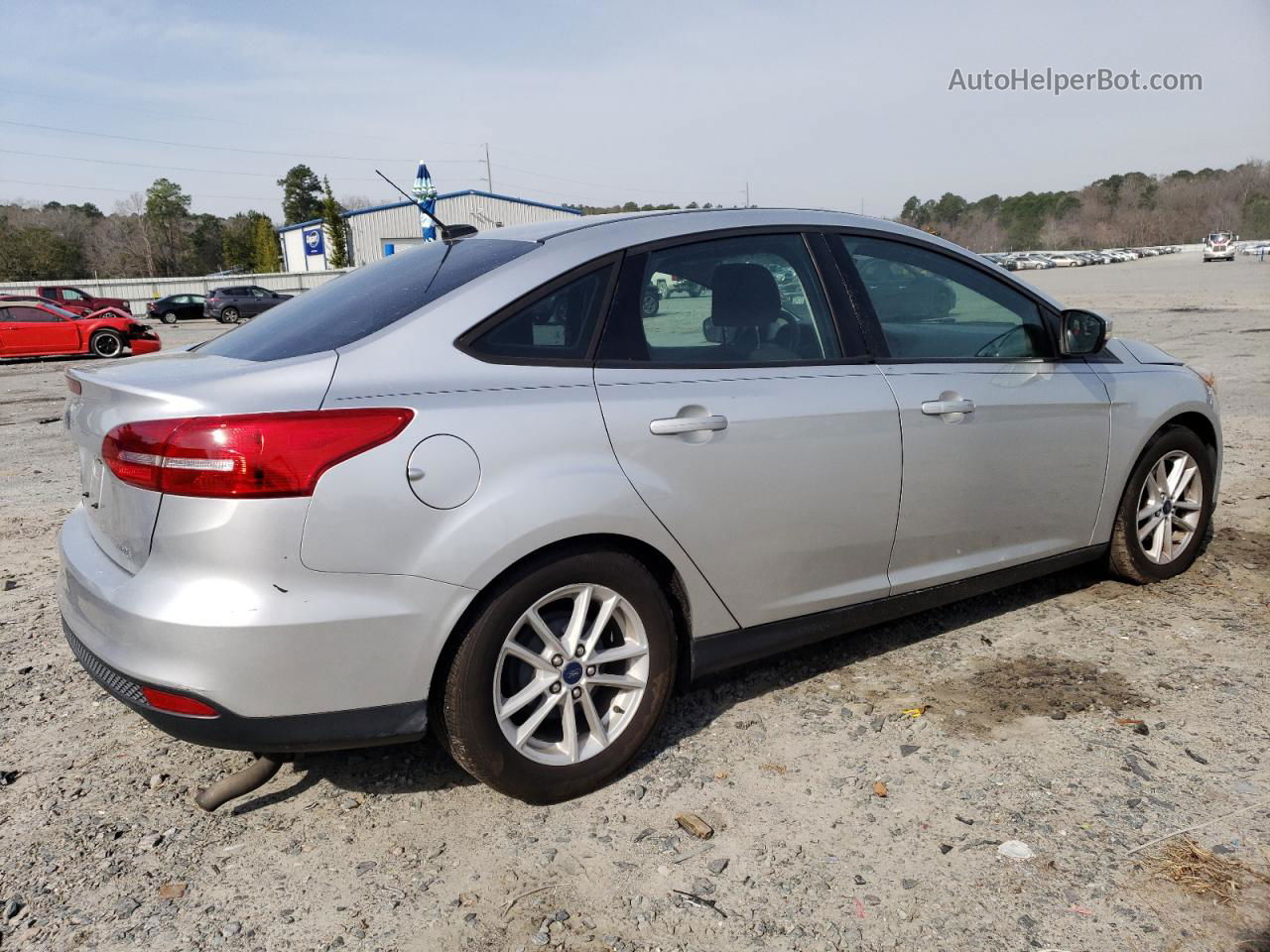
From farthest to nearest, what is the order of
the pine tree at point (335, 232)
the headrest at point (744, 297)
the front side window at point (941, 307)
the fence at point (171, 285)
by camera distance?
the pine tree at point (335, 232)
the fence at point (171, 285)
the front side window at point (941, 307)
the headrest at point (744, 297)

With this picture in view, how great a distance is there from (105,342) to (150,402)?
22.3 m

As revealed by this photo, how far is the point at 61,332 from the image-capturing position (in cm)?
2158

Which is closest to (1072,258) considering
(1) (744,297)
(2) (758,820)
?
(1) (744,297)

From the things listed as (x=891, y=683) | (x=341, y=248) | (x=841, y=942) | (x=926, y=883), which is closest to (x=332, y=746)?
(x=841, y=942)

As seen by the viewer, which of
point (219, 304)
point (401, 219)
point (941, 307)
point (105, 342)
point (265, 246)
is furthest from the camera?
point (265, 246)

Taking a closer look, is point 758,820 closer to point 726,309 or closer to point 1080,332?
point 726,309

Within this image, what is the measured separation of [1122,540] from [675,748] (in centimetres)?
243

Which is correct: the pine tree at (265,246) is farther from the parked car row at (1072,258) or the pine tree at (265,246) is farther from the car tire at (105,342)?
the car tire at (105,342)

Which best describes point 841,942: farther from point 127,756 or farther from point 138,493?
point 127,756

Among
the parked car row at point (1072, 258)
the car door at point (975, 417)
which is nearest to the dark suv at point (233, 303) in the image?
the car door at point (975, 417)

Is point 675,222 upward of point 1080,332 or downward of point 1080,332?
upward

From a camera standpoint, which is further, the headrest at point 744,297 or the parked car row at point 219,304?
the parked car row at point 219,304

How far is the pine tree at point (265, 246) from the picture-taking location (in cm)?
8431

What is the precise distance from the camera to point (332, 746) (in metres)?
2.61
